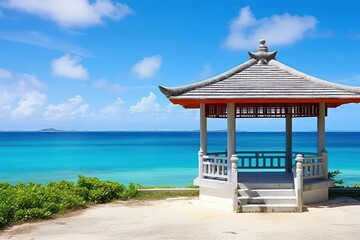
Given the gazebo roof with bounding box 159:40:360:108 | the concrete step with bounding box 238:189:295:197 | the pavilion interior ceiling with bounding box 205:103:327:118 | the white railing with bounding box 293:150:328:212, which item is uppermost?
the gazebo roof with bounding box 159:40:360:108

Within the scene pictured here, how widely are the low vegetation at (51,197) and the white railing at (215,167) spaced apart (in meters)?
2.55

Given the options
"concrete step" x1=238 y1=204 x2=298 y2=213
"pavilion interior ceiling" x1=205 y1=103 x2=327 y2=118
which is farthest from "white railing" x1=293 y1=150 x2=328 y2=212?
"pavilion interior ceiling" x1=205 y1=103 x2=327 y2=118

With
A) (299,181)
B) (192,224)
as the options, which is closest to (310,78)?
(299,181)

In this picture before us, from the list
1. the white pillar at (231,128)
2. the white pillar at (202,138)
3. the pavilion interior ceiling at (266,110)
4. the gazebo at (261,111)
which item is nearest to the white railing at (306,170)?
the gazebo at (261,111)

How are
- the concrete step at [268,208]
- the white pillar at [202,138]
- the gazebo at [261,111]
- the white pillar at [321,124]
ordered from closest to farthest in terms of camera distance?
the concrete step at [268,208]
the gazebo at [261,111]
the white pillar at [321,124]
the white pillar at [202,138]

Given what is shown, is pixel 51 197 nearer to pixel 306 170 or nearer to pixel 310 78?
pixel 306 170

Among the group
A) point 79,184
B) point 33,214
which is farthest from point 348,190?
point 33,214

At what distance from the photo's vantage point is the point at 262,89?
1130 cm

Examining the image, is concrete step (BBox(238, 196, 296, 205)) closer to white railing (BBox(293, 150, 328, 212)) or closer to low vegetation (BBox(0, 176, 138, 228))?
white railing (BBox(293, 150, 328, 212))

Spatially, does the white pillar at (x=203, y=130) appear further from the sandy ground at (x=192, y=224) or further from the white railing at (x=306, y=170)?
the white railing at (x=306, y=170)

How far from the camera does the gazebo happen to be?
429 inches

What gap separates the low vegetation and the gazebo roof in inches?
134

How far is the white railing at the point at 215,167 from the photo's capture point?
11451 millimetres

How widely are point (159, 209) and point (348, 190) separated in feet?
19.1
